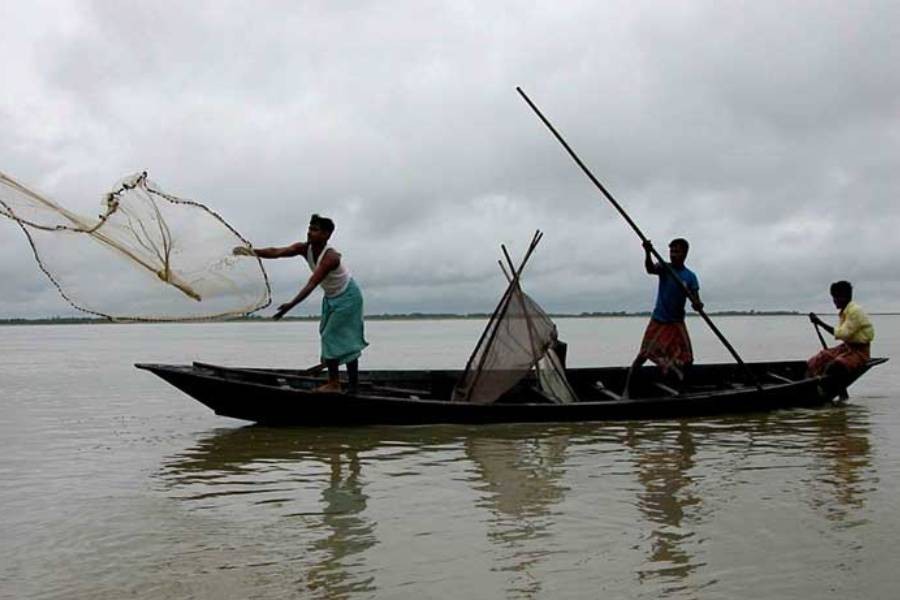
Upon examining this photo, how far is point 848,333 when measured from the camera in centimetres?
1186

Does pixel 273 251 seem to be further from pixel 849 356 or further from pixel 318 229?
pixel 849 356

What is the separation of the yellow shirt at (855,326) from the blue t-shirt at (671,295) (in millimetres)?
2485

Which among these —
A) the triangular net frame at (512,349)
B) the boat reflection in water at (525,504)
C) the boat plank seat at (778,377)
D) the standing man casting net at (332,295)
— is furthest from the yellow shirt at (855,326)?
the standing man casting net at (332,295)

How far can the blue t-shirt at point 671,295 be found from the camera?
10688 millimetres

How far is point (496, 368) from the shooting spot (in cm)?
1062

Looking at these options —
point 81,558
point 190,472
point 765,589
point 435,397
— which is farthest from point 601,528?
point 435,397

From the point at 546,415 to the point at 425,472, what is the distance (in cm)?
290

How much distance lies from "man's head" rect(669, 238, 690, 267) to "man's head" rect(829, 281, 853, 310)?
2348 mm

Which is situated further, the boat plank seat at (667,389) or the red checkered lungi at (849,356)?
the red checkered lungi at (849,356)

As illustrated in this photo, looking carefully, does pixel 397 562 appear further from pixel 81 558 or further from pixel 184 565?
pixel 81 558

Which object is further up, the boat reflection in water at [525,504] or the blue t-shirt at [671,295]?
the blue t-shirt at [671,295]

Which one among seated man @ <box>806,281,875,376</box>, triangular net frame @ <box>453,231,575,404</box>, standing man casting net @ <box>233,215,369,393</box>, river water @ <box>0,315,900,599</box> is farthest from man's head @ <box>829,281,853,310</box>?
standing man casting net @ <box>233,215,369,393</box>

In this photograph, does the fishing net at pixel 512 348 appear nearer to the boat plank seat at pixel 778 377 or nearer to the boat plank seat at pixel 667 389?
the boat plank seat at pixel 667 389

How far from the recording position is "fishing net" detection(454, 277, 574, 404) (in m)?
10.5
